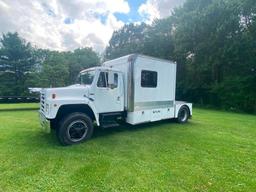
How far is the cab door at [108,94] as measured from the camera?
20.6ft

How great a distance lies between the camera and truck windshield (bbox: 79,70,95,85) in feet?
21.0

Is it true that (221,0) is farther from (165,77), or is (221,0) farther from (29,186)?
(29,186)

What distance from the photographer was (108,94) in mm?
6527

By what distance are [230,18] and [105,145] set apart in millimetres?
18963

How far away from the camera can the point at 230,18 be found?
1903 centimetres

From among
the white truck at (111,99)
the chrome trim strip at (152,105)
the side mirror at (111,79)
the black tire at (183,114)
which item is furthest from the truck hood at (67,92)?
the black tire at (183,114)

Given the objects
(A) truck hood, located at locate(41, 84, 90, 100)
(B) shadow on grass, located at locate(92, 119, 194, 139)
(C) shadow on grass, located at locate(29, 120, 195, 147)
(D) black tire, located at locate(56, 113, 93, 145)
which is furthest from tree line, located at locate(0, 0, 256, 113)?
(D) black tire, located at locate(56, 113, 93, 145)

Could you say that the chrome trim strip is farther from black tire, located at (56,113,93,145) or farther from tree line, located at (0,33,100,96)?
tree line, located at (0,33,100,96)

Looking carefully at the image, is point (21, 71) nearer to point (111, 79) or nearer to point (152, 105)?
point (152, 105)

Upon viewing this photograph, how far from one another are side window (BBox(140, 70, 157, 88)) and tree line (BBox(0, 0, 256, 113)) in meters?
5.72

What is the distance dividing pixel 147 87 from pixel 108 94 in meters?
1.70

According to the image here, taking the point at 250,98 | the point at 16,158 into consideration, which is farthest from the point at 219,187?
the point at 250,98

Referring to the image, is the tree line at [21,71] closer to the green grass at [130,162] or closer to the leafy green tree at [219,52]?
the leafy green tree at [219,52]

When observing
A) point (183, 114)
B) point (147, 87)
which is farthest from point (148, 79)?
point (183, 114)
